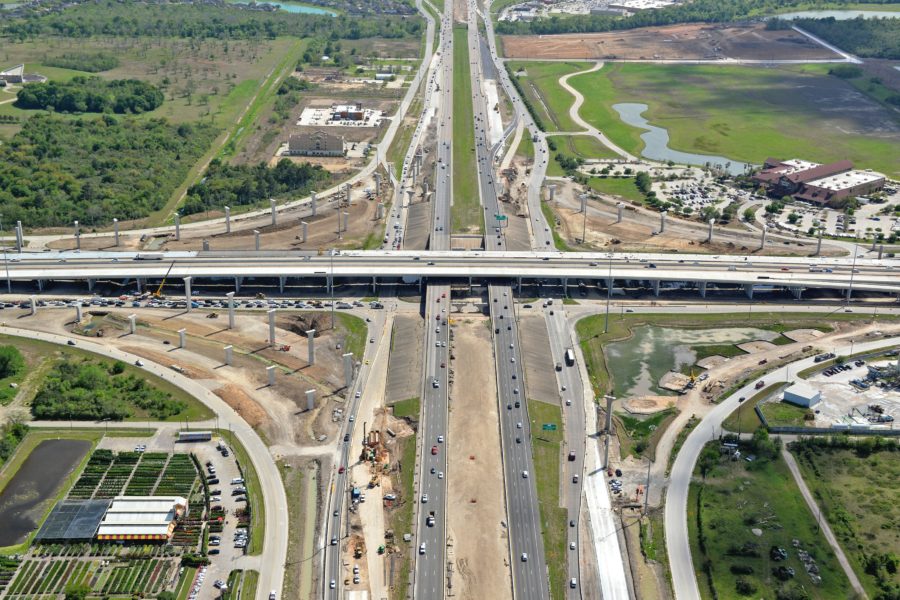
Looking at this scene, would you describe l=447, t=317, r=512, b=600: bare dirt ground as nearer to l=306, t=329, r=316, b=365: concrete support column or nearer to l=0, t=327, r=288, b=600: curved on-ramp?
l=0, t=327, r=288, b=600: curved on-ramp

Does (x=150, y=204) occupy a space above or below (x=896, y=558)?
above

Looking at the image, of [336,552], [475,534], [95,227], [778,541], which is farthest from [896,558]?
[95,227]

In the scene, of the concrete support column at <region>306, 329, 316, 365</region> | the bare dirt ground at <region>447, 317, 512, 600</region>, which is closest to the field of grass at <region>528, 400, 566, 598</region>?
the bare dirt ground at <region>447, 317, 512, 600</region>

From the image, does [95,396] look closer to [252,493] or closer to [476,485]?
[252,493]

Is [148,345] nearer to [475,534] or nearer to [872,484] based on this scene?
[475,534]

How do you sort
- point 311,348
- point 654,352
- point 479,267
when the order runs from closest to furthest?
1. point 311,348
2. point 654,352
3. point 479,267

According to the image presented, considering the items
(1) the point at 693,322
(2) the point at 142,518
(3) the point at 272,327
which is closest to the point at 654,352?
(1) the point at 693,322

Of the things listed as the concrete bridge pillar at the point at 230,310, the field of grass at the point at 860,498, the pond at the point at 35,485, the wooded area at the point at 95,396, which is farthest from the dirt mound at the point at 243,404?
the field of grass at the point at 860,498
